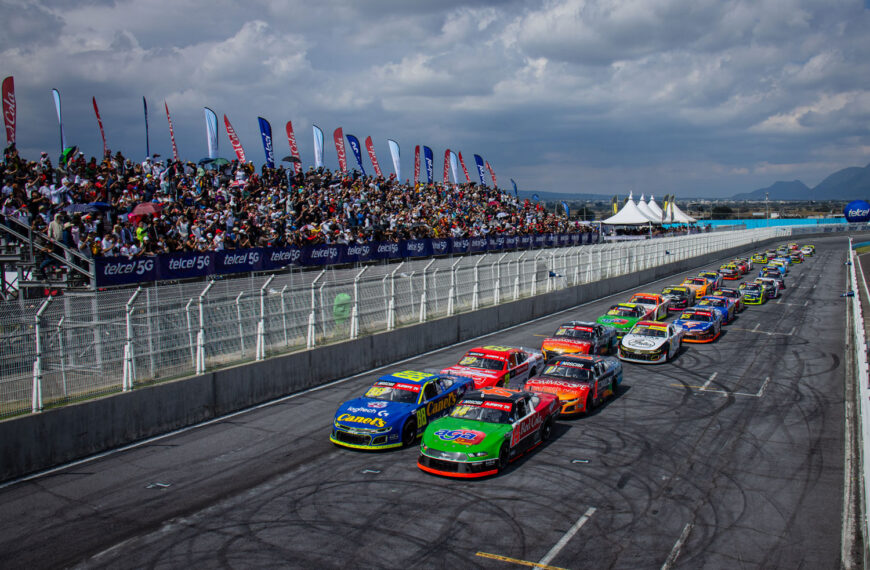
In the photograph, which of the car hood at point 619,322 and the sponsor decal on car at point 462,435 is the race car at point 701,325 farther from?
the sponsor decal on car at point 462,435

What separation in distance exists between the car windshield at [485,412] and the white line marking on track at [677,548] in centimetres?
374

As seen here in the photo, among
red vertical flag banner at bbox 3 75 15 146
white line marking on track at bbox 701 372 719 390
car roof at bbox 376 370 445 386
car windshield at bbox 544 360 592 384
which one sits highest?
red vertical flag banner at bbox 3 75 15 146

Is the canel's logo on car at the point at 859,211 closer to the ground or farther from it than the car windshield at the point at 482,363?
farther from it

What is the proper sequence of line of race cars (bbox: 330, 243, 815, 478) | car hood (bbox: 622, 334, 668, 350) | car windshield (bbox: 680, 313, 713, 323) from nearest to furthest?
1. line of race cars (bbox: 330, 243, 815, 478)
2. car hood (bbox: 622, 334, 668, 350)
3. car windshield (bbox: 680, 313, 713, 323)

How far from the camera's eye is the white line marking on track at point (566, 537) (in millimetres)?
8836

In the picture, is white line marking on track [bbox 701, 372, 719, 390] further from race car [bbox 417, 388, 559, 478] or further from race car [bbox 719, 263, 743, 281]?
race car [bbox 719, 263, 743, 281]

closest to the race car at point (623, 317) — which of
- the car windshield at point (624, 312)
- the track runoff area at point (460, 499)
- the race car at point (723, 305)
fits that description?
the car windshield at point (624, 312)

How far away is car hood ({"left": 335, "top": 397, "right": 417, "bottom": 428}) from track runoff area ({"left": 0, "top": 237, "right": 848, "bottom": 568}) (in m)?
0.61

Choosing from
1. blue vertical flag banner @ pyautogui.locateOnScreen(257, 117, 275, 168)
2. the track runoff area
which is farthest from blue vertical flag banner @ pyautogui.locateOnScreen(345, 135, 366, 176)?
the track runoff area

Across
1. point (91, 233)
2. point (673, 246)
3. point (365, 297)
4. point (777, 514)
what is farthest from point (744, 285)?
point (91, 233)

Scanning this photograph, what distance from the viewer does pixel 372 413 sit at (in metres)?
13.4

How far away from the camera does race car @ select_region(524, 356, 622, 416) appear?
15.6 m

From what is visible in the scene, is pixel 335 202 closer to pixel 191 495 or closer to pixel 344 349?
pixel 344 349

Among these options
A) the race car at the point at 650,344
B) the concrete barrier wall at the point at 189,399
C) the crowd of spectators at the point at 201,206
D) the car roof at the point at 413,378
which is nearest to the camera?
the concrete barrier wall at the point at 189,399
